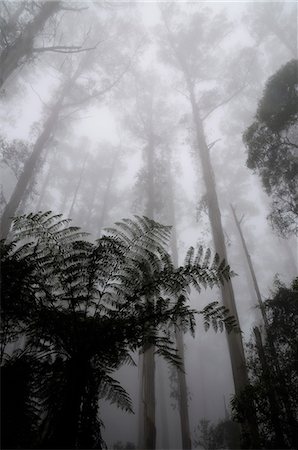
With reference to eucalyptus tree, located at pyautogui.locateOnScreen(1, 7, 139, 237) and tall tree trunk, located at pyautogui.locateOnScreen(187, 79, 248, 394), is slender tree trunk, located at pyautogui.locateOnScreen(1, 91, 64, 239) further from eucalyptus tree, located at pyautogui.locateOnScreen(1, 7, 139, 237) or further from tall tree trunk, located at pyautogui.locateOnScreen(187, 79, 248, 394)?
tall tree trunk, located at pyautogui.locateOnScreen(187, 79, 248, 394)

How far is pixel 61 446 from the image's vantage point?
86.3 inches

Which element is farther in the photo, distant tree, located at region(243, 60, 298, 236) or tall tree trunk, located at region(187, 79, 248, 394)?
distant tree, located at region(243, 60, 298, 236)

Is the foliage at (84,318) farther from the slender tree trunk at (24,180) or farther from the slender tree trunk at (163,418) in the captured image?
the slender tree trunk at (163,418)

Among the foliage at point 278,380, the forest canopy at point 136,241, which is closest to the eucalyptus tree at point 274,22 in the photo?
the forest canopy at point 136,241

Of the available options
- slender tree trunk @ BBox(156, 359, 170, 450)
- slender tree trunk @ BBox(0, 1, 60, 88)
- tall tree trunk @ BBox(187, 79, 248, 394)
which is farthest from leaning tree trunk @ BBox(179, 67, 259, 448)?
slender tree trunk @ BBox(156, 359, 170, 450)

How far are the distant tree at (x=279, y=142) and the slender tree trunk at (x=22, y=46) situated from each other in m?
6.90

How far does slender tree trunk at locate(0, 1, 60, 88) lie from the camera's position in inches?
309

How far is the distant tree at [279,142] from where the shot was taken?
888 cm

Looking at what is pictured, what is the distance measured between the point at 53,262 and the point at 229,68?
654 inches

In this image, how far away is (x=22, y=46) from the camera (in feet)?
27.3

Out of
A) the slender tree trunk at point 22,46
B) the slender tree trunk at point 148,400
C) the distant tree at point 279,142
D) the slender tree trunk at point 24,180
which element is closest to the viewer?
the slender tree trunk at point 148,400

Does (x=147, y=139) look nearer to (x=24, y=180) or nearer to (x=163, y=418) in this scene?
(x=24, y=180)

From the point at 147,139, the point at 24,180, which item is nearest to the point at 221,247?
the point at 24,180

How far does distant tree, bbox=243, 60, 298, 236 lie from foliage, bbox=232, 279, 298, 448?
272 cm
